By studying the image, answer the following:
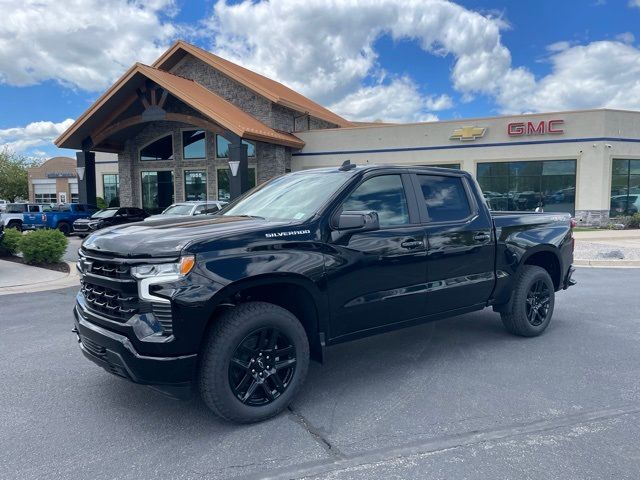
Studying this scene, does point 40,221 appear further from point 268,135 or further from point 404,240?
point 404,240

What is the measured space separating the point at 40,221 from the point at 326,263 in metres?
22.7

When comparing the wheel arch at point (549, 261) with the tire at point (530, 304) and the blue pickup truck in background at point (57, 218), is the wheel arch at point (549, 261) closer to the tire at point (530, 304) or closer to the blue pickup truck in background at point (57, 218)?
the tire at point (530, 304)

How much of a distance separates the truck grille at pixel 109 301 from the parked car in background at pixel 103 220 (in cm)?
1745

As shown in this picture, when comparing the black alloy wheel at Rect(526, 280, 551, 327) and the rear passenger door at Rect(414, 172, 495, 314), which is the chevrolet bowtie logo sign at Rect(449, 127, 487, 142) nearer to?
the black alloy wheel at Rect(526, 280, 551, 327)

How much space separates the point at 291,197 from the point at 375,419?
1.99 meters

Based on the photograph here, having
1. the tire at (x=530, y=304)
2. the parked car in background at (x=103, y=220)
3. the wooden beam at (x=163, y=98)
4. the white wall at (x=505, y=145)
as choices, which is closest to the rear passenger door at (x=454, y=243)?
the tire at (x=530, y=304)

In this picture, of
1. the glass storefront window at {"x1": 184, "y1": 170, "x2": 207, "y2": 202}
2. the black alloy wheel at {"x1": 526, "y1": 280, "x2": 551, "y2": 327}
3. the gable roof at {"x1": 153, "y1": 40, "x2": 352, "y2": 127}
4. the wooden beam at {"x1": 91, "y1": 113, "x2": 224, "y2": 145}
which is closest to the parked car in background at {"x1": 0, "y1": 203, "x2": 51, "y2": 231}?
the wooden beam at {"x1": 91, "y1": 113, "x2": 224, "y2": 145}

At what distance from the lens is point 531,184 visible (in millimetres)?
22625

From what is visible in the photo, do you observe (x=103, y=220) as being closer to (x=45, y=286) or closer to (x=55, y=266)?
(x=55, y=266)

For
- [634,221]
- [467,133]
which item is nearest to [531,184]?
[467,133]

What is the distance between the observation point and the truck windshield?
4.11 m

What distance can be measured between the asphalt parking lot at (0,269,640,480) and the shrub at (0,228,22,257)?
24.6 ft

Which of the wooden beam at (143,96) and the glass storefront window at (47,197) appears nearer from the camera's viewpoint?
the wooden beam at (143,96)

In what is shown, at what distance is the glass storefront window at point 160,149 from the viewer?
2884 centimetres
